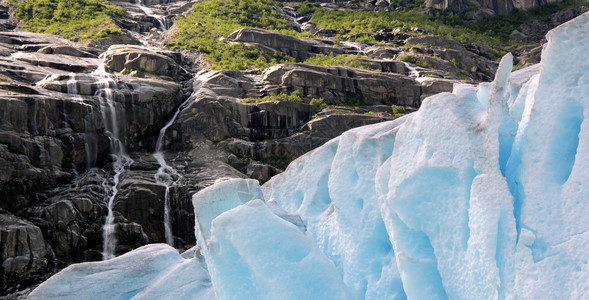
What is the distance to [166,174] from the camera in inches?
994

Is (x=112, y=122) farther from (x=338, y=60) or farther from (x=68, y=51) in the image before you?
(x=338, y=60)

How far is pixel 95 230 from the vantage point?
72.0 ft

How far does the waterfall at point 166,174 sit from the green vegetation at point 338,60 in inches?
473

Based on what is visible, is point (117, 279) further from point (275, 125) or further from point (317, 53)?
point (317, 53)

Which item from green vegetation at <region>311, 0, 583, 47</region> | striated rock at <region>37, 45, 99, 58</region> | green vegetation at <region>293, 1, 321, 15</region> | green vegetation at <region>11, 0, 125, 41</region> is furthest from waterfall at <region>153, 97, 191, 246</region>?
green vegetation at <region>293, 1, 321, 15</region>

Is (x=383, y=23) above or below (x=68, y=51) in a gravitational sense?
above

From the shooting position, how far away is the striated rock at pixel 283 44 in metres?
43.1

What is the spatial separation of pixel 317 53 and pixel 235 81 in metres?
12.0

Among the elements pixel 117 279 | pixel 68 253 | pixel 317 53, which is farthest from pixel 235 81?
pixel 117 279

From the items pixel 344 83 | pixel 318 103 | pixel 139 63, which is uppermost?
pixel 139 63

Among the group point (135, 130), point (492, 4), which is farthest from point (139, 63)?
point (492, 4)

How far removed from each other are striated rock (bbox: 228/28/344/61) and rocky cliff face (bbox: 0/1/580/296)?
4720 mm

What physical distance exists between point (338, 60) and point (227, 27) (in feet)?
48.4

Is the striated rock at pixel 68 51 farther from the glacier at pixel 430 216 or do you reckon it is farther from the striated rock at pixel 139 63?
the glacier at pixel 430 216
